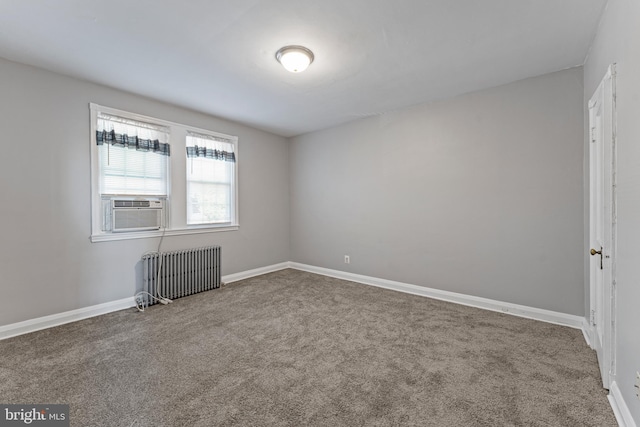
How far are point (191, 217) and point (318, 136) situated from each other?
8.41 ft

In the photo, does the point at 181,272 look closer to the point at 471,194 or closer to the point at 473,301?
the point at 473,301

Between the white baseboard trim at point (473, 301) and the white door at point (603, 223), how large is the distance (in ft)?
1.52

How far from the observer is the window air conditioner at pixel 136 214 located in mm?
3214

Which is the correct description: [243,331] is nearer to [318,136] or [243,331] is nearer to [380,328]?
[380,328]

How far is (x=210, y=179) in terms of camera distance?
424 cm

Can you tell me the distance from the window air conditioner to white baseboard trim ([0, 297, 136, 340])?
0.89 m

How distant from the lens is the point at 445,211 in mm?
3557

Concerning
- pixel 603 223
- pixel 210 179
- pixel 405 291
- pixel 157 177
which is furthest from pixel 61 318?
pixel 603 223

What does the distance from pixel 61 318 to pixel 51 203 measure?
121 cm

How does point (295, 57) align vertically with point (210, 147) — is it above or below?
above

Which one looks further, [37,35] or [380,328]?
[380,328]

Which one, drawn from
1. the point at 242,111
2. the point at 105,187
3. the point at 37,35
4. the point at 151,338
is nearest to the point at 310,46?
the point at 242,111

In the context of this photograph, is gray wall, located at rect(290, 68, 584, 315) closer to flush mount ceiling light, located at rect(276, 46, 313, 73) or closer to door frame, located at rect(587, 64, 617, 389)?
door frame, located at rect(587, 64, 617, 389)

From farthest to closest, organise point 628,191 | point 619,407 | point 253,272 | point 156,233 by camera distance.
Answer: point 253,272
point 156,233
point 619,407
point 628,191
